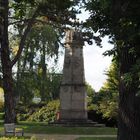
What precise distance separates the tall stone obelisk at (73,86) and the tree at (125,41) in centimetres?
2041

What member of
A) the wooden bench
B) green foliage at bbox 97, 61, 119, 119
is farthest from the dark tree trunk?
green foliage at bbox 97, 61, 119, 119

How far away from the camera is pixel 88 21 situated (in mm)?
14078

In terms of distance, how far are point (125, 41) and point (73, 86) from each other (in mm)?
22839

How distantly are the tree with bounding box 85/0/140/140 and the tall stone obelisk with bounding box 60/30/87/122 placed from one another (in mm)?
20408

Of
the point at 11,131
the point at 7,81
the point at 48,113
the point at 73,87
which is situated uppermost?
the point at 73,87

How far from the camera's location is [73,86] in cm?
3534

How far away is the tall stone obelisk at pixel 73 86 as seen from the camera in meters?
35.2

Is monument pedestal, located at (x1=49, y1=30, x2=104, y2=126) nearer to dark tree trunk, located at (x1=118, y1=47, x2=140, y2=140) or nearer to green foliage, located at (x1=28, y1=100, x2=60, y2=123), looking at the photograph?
green foliage, located at (x1=28, y1=100, x2=60, y2=123)

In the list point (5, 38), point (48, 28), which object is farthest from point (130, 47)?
point (48, 28)

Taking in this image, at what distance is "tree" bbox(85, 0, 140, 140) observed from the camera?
39.9 feet

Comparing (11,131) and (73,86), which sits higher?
(73,86)

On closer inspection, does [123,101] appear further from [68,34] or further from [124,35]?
[68,34]

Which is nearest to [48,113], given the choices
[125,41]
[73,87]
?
[73,87]

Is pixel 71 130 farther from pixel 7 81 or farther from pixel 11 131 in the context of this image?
pixel 11 131
